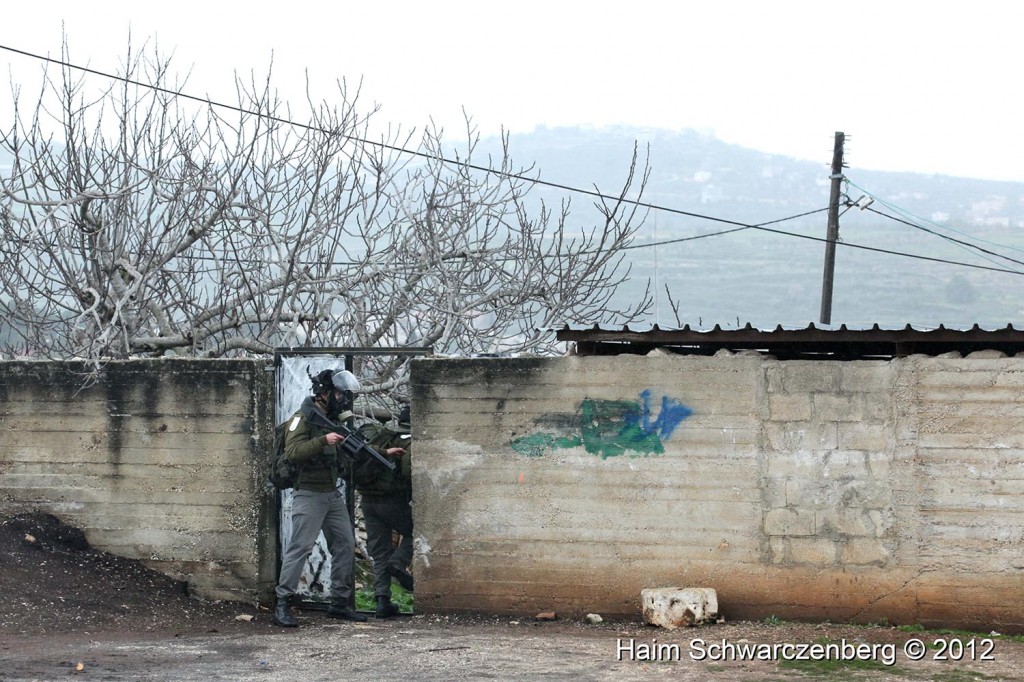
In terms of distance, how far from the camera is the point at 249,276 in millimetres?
11297

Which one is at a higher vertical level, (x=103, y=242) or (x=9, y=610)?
(x=103, y=242)

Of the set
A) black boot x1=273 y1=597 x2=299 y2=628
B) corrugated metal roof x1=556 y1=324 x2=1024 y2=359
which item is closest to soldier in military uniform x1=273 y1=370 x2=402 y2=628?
black boot x1=273 y1=597 x2=299 y2=628

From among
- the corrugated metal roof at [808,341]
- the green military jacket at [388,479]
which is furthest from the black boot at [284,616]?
the corrugated metal roof at [808,341]

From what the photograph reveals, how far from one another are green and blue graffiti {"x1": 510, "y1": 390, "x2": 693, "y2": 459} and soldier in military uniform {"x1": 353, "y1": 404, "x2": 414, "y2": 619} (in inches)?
43.4

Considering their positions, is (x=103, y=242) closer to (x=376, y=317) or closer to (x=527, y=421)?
(x=376, y=317)

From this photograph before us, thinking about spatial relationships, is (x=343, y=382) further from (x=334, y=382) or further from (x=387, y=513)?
(x=387, y=513)

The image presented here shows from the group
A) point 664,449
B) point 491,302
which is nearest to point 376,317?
point 491,302

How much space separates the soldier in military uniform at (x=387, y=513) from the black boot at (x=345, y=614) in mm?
140

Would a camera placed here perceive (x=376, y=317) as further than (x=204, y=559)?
Yes

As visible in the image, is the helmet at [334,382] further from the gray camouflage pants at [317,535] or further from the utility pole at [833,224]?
the utility pole at [833,224]

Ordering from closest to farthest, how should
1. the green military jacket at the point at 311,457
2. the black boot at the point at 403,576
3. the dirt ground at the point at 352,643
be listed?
the dirt ground at the point at 352,643 < the green military jacket at the point at 311,457 < the black boot at the point at 403,576

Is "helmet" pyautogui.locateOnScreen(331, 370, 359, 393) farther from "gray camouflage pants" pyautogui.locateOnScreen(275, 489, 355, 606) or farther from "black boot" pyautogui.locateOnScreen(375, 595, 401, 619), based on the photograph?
"black boot" pyautogui.locateOnScreen(375, 595, 401, 619)

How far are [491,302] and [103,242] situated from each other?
11.3 ft

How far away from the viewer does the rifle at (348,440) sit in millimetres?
7438
